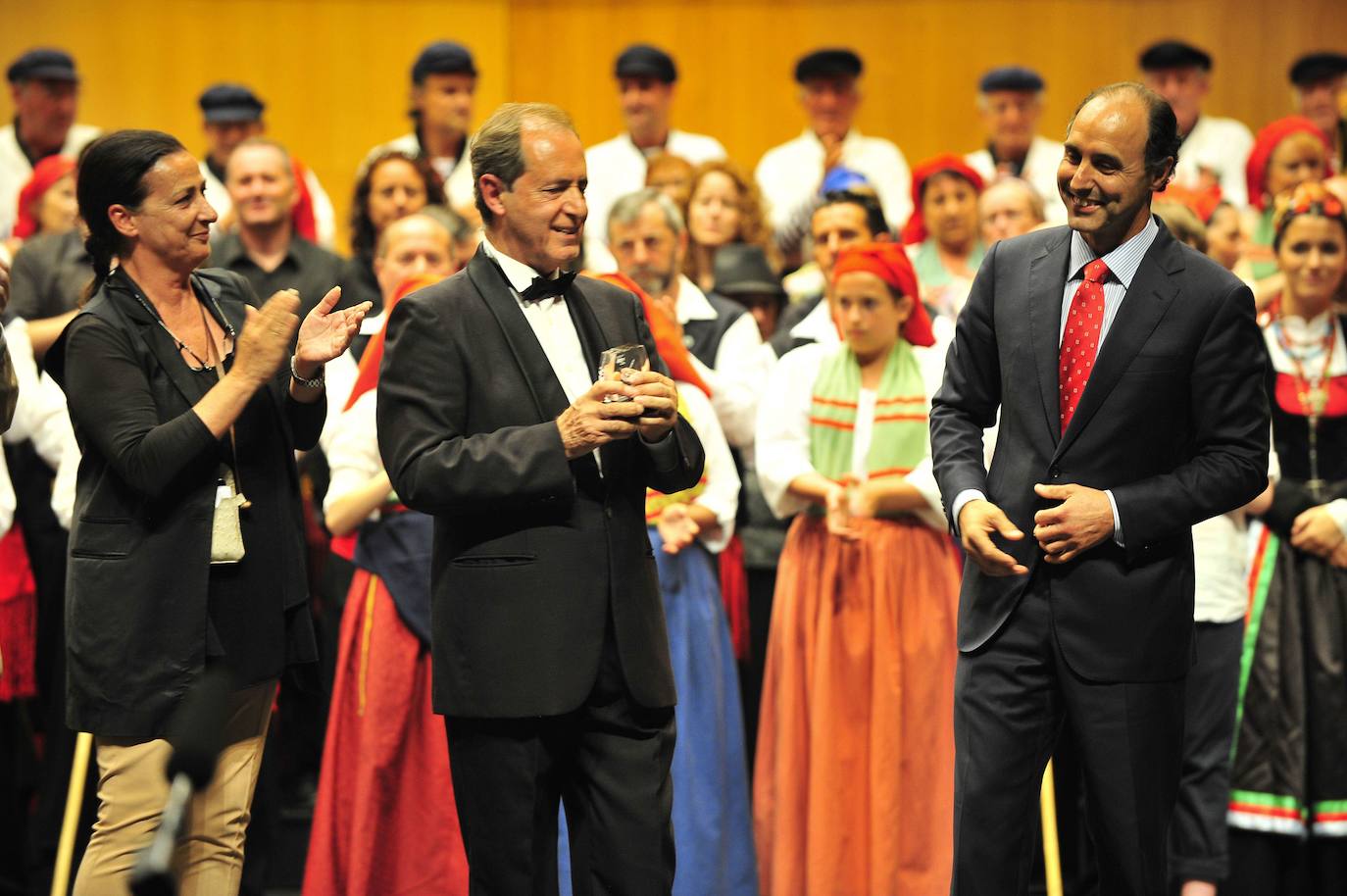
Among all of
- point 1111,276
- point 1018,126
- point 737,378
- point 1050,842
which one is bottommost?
point 1050,842

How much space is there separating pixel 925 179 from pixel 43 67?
3.52 m

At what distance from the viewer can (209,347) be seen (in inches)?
122

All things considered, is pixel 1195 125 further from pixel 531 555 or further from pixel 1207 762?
pixel 531 555

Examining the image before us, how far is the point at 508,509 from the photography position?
109 inches

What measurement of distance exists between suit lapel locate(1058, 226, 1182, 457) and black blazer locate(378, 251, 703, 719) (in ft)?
2.25

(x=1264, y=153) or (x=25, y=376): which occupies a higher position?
(x=1264, y=153)

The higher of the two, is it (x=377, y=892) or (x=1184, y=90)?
(x=1184, y=90)

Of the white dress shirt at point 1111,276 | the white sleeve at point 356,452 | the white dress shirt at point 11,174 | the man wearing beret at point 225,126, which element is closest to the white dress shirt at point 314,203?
the man wearing beret at point 225,126

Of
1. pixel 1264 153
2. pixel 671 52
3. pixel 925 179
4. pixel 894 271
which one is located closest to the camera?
pixel 894 271

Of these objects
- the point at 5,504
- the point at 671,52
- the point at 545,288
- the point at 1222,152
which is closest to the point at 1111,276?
the point at 545,288

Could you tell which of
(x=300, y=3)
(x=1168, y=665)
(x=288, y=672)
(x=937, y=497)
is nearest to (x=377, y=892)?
(x=288, y=672)

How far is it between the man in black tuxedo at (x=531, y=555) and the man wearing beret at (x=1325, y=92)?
206 inches

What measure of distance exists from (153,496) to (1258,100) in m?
7.21

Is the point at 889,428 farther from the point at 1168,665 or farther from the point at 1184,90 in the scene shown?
the point at 1184,90
